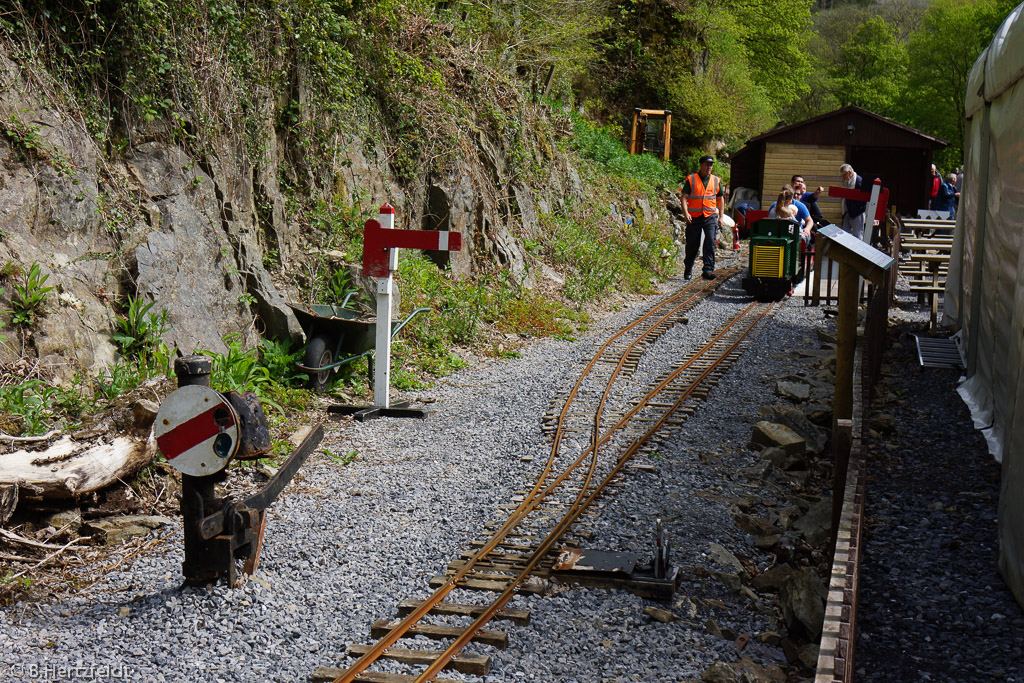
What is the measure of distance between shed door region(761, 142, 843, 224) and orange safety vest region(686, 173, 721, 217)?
12.4 meters

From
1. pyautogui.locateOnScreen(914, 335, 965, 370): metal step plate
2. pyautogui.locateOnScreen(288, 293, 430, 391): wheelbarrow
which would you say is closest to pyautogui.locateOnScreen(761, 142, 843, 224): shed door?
pyautogui.locateOnScreen(914, 335, 965, 370): metal step plate

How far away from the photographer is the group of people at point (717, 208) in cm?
1494

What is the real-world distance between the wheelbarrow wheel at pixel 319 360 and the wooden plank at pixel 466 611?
4026 mm

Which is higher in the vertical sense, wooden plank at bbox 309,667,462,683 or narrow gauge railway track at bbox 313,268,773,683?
narrow gauge railway track at bbox 313,268,773,683

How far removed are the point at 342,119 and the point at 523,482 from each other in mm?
6651

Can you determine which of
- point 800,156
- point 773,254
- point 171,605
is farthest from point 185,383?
point 800,156

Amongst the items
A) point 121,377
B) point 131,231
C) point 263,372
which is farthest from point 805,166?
point 121,377

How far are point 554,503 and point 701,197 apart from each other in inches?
448

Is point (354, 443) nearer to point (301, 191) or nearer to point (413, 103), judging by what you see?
point (301, 191)

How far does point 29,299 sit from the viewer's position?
6094 millimetres

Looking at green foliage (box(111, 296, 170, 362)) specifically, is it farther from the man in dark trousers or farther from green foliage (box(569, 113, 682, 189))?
green foliage (box(569, 113, 682, 189))

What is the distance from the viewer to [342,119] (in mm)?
10969

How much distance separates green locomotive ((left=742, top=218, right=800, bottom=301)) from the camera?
14.6m

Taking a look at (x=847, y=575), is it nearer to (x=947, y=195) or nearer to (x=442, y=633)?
(x=442, y=633)
